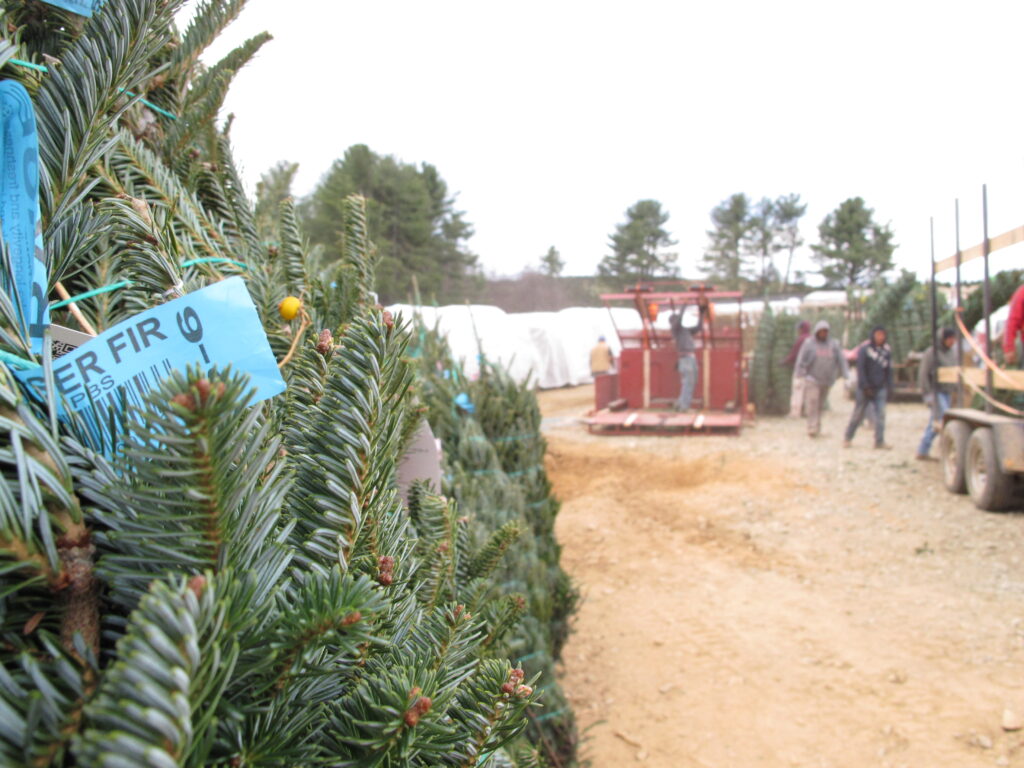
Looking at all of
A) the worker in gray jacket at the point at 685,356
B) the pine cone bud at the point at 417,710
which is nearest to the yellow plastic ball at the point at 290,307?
the pine cone bud at the point at 417,710

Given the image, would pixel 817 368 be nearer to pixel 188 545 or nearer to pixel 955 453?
pixel 955 453

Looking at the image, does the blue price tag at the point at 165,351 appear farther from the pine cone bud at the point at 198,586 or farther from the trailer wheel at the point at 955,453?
the trailer wheel at the point at 955,453

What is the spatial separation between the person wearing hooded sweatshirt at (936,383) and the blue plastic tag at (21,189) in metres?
10.1

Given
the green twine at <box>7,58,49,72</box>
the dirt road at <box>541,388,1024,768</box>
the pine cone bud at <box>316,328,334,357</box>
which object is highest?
the green twine at <box>7,58,49,72</box>

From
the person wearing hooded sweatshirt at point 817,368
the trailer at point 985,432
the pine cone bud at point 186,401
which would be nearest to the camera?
the pine cone bud at point 186,401

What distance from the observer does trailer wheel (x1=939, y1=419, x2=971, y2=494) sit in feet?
23.4

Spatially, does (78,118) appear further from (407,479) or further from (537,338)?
(537,338)

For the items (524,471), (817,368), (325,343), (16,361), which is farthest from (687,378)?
(16,361)

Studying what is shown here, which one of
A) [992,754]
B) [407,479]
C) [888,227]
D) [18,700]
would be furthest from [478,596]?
[888,227]

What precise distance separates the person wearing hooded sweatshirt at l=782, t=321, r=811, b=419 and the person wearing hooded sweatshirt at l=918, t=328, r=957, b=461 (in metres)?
2.33

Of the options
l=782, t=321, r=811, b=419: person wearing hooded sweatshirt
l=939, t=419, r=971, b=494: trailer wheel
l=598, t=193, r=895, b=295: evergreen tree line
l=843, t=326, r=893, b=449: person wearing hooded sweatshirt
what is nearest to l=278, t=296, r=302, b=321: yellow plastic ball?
l=939, t=419, r=971, b=494: trailer wheel

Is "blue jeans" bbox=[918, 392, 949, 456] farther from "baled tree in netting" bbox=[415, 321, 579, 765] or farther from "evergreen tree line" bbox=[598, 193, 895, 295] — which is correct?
"evergreen tree line" bbox=[598, 193, 895, 295]

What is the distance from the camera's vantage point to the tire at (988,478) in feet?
21.0

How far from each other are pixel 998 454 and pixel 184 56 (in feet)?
24.2
